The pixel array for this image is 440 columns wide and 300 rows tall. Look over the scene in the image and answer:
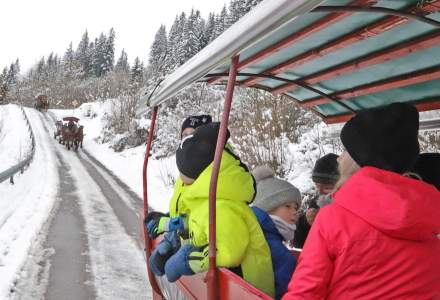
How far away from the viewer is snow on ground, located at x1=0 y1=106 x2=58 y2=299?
17.7 ft

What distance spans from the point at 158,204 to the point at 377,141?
9.74 m

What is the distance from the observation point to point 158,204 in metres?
10.9

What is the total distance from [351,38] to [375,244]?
192 centimetres

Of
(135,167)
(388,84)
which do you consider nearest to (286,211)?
(388,84)

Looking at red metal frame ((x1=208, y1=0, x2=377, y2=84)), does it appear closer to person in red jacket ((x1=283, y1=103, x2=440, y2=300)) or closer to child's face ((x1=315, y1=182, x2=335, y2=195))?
person in red jacket ((x1=283, y1=103, x2=440, y2=300))

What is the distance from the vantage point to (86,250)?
21.3 feet

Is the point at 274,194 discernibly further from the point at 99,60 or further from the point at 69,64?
the point at 69,64

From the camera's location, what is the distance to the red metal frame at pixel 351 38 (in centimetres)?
238

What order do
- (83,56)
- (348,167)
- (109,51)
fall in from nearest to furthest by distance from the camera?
(348,167) < (109,51) < (83,56)

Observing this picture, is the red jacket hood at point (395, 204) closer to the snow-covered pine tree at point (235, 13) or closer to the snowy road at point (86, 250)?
the snowy road at point (86, 250)

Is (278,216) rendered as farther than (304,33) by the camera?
No

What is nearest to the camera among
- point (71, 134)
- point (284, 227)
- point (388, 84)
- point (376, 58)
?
point (284, 227)

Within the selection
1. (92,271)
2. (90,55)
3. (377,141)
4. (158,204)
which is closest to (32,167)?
(158,204)

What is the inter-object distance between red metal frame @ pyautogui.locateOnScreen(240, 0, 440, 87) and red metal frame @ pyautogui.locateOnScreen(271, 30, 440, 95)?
287 mm
